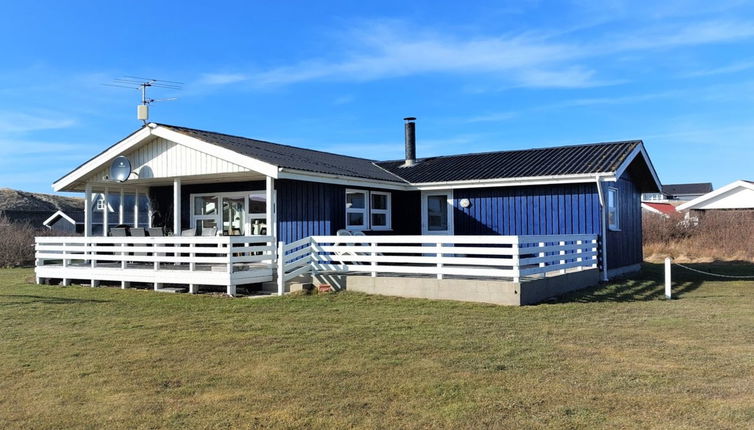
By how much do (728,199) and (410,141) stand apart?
8989 millimetres

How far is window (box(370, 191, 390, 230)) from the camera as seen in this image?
16281 mm

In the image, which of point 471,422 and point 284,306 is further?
point 284,306

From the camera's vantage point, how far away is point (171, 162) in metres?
14.3

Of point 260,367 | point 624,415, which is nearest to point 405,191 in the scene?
point 260,367

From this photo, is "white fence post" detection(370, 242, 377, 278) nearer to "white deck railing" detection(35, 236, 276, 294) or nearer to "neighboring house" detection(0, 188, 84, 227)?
"white deck railing" detection(35, 236, 276, 294)

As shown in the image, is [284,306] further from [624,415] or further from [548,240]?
[624,415]

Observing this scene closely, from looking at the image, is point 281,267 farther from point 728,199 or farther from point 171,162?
point 728,199

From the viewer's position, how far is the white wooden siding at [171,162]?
44.4ft

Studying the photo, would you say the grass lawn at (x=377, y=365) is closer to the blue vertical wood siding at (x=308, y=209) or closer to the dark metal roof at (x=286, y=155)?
the blue vertical wood siding at (x=308, y=209)

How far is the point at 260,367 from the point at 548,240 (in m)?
7.29

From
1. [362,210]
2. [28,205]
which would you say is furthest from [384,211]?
[28,205]

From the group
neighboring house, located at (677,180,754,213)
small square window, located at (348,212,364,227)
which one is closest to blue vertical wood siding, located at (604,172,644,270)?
neighboring house, located at (677,180,754,213)

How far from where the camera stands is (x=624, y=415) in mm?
4520

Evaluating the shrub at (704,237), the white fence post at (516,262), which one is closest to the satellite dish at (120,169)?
the white fence post at (516,262)
